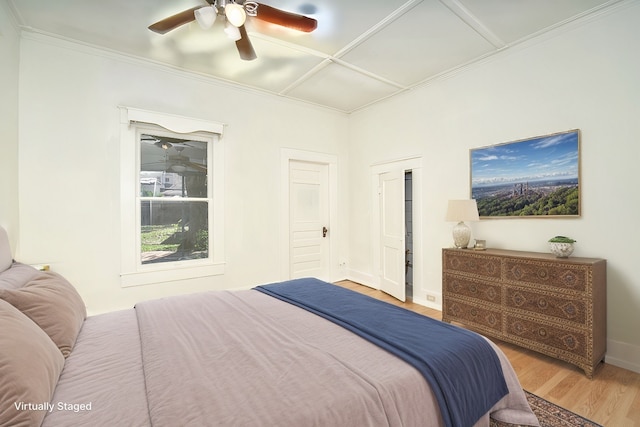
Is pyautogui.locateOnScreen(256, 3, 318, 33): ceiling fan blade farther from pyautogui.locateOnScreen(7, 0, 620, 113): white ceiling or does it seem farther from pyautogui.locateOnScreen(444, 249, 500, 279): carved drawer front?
pyautogui.locateOnScreen(444, 249, 500, 279): carved drawer front

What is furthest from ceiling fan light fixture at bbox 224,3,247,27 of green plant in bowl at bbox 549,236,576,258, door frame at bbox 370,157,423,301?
green plant in bowl at bbox 549,236,576,258

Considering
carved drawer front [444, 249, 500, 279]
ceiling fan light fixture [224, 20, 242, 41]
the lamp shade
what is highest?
ceiling fan light fixture [224, 20, 242, 41]

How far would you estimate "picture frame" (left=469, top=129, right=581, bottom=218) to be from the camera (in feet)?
8.36

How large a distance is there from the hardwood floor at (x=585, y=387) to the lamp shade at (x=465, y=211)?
1.29 metres

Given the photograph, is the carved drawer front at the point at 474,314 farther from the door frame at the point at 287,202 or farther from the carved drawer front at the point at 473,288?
the door frame at the point at 287,202

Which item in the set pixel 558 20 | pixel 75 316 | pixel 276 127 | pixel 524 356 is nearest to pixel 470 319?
pixel 524 356

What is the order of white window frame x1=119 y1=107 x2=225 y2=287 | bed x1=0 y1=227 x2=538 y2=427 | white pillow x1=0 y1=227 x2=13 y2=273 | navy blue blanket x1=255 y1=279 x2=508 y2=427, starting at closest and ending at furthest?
bed x1=0 y1=227 x2=538 y2=427 → navy blue blanket x1=255 y1=279 x2=508 y2=427 → white pillow x1=0 y1=227 x2=13 y2=273 → white window frame x1=119 y1=107 x2=225 y2=287

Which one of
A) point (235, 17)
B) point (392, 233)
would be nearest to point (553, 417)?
point (392, 233)

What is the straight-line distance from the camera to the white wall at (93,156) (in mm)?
2713

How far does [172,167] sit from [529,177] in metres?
3.96

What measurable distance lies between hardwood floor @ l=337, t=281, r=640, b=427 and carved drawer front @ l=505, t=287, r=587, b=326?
0.41 m

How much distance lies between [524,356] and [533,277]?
27.8 inches

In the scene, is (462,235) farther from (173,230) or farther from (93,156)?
(93,156)

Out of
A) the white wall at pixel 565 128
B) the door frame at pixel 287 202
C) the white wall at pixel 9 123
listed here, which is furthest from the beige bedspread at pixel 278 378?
the door frame at pixel 287 202
